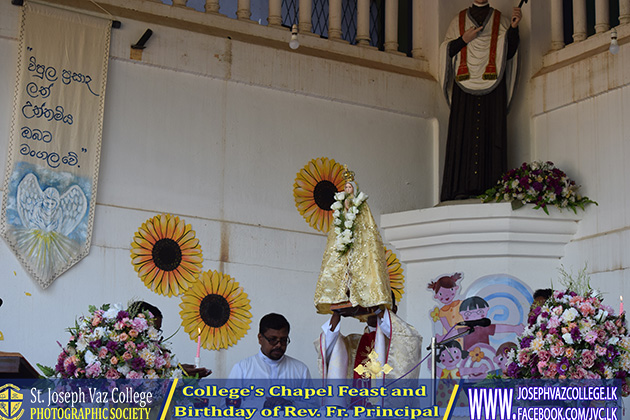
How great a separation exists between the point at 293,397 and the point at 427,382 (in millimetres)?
1156

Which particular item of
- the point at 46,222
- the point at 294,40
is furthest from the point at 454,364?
the point at 46,222

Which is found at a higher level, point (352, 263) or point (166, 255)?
point (166, 255)

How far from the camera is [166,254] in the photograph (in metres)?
9.92

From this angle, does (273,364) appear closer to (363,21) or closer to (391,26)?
(363,21)

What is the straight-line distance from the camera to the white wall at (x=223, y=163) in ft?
31.3

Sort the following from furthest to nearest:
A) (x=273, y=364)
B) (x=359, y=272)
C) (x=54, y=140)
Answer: (x=54, y=140), (x=273, y=364), (x=359, y=272)

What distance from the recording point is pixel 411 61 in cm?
1162

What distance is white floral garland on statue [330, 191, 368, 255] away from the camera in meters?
7.62

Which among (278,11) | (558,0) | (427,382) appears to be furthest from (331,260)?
(558,0)

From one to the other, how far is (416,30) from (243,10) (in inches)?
77.2

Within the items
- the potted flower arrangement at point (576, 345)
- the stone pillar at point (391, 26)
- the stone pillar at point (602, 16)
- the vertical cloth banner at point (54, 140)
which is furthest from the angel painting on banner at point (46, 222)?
the stone pillar at point (602, 16)

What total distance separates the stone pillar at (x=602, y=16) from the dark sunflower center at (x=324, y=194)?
2918mm

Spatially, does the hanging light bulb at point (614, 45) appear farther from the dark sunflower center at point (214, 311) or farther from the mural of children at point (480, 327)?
the dark sunflower center at point (214, 311)
